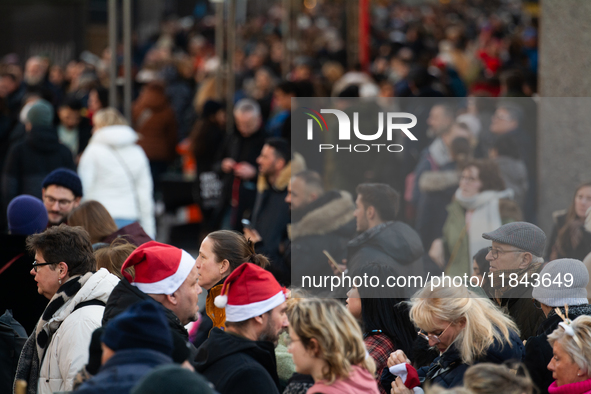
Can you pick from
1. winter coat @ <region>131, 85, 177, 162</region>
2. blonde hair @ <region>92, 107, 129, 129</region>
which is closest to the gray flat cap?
blonde hair @ <region>92, 107, 129, 129</region>

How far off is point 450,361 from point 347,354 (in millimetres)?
774

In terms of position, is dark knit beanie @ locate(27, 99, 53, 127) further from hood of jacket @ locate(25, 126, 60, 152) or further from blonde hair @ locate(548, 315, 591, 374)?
blonde hair @ locate(548, 315, 591, 374)

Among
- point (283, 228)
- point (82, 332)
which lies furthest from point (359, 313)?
point (283, 228)

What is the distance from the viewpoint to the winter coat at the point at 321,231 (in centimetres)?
450

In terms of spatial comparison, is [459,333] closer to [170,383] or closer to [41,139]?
[170,383]

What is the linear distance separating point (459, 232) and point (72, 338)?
7.81 ft

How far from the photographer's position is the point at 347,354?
10.5 ft

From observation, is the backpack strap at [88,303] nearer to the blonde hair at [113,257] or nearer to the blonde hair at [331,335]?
the blonde hair at [113,257]

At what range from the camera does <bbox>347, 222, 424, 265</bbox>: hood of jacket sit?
455 cm

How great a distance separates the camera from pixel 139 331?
112 inches

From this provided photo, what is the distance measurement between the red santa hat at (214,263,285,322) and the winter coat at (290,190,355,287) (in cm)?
83

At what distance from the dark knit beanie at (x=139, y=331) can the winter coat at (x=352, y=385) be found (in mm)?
619

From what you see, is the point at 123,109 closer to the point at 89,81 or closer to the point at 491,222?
the point at 89,81

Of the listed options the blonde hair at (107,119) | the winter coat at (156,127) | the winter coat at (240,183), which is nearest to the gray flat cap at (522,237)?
the winter coat at (240,183)
